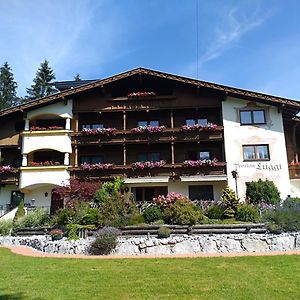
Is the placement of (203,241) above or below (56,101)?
below

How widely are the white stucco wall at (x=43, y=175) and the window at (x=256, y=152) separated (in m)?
13.3

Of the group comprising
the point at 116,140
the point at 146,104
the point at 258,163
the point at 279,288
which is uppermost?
the point at 146,104

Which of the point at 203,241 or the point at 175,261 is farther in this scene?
the point at 203,241

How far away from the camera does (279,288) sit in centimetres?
830

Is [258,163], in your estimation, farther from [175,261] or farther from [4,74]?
[4,74]

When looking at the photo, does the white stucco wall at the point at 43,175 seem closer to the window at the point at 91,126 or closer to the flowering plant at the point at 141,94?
the window at the point at 91,126

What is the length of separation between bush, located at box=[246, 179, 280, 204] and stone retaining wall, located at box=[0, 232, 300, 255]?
24.5 ft

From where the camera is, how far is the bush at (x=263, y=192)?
2364 cm

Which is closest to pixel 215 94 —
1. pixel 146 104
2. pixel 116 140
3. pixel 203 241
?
pixel 146 104

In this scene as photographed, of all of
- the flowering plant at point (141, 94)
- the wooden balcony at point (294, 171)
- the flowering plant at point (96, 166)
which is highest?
the flowering plant at point (141, 94)

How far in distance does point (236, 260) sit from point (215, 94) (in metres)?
17.5

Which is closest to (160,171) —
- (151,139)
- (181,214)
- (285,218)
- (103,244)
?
(151,139)

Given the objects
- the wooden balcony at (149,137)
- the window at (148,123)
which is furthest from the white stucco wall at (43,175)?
the window at (148,123)

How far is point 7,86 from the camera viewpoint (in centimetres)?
5956
